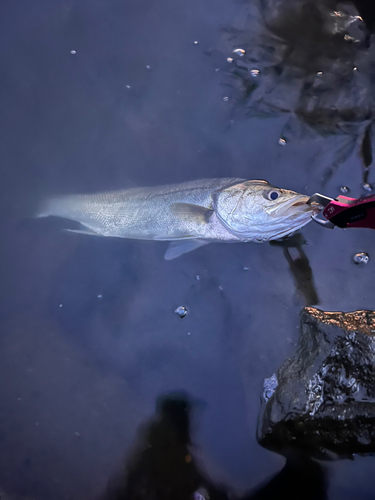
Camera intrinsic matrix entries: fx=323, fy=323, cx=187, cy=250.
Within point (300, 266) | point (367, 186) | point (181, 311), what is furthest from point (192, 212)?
point (367, 186)

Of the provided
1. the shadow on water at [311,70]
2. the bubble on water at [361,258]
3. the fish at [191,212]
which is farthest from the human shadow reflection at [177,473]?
the shadow on water at [311,70]

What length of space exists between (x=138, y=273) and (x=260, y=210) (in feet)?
5.17

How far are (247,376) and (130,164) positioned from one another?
117 inches

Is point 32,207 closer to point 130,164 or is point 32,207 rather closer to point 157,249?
point 130,164

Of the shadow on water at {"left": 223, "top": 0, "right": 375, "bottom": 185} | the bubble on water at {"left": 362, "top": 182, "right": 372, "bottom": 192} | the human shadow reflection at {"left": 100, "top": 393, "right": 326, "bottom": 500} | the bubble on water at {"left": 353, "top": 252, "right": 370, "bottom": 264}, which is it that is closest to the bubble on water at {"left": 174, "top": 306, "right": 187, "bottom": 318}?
the human shadow reflection at {"left": 100, "top": 393, "right": 326, "bottom": 500}

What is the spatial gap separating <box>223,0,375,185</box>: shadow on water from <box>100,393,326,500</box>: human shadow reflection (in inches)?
114

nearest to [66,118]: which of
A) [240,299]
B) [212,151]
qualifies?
[212,151]

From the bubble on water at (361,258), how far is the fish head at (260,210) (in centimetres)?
83

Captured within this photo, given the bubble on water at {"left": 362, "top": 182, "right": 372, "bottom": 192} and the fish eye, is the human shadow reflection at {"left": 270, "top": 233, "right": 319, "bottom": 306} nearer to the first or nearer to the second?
the fish eye

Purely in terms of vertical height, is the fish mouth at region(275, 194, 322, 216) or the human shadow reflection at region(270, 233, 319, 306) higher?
the fish mouth at region(275, 194, 322, 216)

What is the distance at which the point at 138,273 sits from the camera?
3.78 metres

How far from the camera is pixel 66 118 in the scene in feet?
14.8

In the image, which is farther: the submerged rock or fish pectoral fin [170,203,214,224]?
fish pectoral fin [170,203,214,224]

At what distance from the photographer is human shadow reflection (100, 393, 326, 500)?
274 cm
